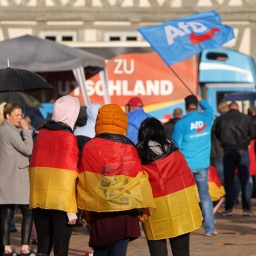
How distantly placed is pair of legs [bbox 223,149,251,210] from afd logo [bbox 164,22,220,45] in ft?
6.09

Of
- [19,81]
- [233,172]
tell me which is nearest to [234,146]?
[233,172]

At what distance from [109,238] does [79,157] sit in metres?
1.09

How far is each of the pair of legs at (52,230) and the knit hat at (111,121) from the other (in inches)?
37.2

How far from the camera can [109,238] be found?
9047mm

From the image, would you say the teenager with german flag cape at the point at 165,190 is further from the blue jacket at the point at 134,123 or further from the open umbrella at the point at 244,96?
the open umbrella at the point at 244,96

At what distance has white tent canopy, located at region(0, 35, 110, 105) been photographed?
21.2 meters

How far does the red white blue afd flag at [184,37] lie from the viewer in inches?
755

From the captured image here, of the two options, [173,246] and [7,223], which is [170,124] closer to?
[7,223]

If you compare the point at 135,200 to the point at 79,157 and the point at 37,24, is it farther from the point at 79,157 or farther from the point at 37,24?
the point at 37,24

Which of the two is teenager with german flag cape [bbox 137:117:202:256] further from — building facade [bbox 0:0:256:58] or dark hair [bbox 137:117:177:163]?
building facade [bbox 0:0:256:58]

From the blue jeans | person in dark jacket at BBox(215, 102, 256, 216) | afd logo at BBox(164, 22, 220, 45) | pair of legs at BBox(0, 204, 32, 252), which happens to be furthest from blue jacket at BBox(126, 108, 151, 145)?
afd logo at BBox(164, 22, 220, 45)

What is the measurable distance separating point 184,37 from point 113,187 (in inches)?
409

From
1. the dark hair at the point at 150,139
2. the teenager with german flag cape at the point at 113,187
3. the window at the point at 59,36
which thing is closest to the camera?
the teenager with german flag cape at the point at 113,187

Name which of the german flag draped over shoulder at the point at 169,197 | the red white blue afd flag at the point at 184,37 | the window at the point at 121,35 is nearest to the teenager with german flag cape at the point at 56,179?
the german flag draped over shoulder at the point at 169,197
